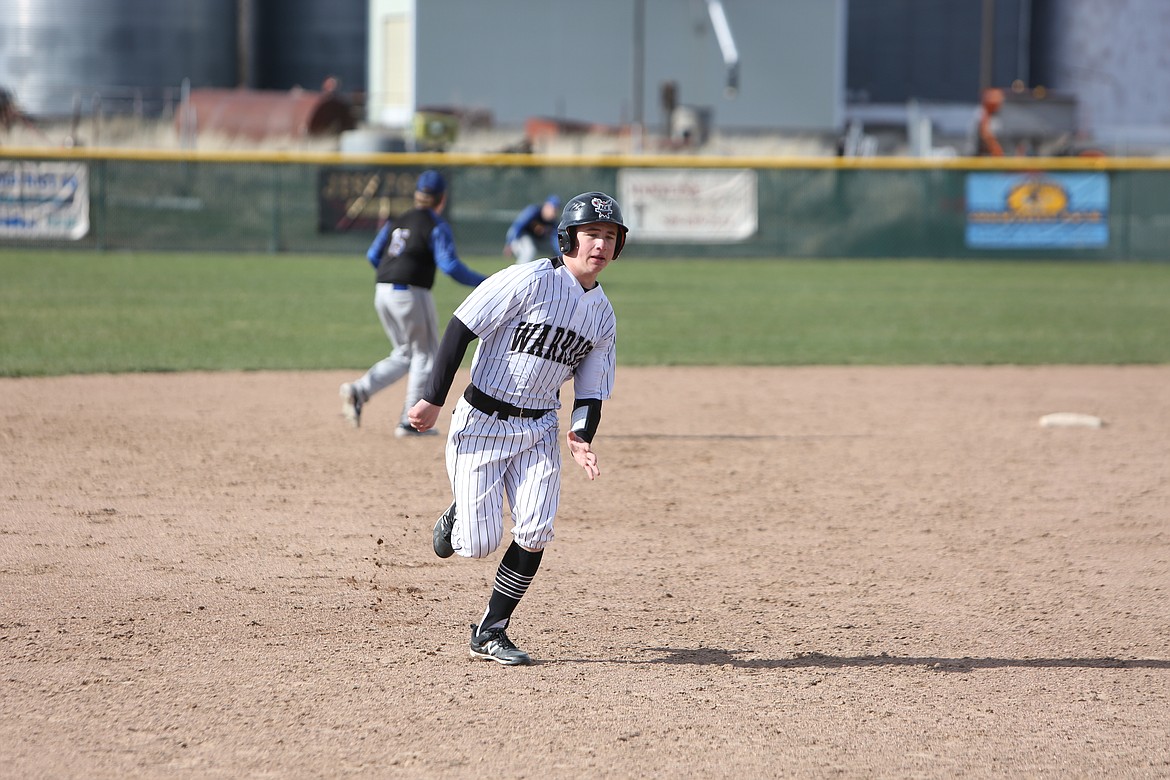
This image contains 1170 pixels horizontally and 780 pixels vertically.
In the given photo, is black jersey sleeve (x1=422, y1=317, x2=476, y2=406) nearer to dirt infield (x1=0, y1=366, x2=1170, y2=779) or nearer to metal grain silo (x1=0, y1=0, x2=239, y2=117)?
dirt infield (x1=0, y1=366, x2=1170, y2=779)

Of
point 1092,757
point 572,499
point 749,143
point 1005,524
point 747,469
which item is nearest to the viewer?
point 1092,757

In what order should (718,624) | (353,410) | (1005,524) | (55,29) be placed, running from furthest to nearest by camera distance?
1. (55,29)
2. (353,410)
3. (1005,524)
4. (718,624)

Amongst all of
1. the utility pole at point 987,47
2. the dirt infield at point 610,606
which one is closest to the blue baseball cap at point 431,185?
the dirt infield at point 610,606

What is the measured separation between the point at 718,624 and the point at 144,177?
66.9 ft

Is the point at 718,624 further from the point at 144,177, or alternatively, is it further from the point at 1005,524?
the point at 144,177

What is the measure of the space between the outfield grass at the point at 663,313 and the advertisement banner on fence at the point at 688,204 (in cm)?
91

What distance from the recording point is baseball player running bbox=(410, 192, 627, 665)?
4648 millimetres

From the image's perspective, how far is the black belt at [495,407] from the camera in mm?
4719

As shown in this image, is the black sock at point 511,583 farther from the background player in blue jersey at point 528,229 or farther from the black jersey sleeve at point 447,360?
the background player in blue jersey at point 528,229

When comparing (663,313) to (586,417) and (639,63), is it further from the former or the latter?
(639,63)

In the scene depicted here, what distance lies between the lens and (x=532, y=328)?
4688mm

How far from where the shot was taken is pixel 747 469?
8609 millimetres

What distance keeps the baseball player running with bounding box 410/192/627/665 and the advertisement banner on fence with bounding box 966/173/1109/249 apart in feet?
72.8

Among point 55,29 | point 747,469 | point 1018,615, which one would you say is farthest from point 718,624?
point 55,29
